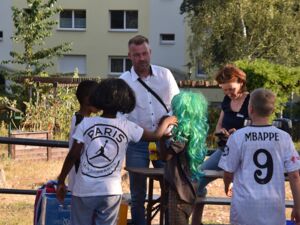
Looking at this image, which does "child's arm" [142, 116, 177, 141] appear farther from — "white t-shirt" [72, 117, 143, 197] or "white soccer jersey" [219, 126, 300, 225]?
"white soccer jersey" [219, 126, 300, 225]

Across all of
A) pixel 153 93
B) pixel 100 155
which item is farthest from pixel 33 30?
pixel 100 155

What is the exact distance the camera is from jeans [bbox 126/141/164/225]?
6008 millimetres

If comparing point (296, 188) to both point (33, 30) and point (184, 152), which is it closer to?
point (184, 152)

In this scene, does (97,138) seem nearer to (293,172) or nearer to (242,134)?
(242,134)

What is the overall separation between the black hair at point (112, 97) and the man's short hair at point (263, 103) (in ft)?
2.71

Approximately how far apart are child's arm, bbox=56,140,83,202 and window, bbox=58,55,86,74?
35.9m

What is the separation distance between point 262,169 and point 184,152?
0.83m

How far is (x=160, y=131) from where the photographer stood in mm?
5258

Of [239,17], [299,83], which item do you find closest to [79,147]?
[299,83]

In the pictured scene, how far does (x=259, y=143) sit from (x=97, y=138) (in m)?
1.06

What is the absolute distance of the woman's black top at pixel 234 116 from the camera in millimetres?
6051

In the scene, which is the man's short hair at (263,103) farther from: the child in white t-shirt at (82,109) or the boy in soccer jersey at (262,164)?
the child in white t-shirt at (82,109)

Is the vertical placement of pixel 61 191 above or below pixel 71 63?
below

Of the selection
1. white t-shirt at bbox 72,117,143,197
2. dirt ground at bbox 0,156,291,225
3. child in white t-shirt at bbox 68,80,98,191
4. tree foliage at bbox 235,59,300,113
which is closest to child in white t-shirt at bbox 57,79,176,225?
white t-shirt at bbox 72,117,143,197
